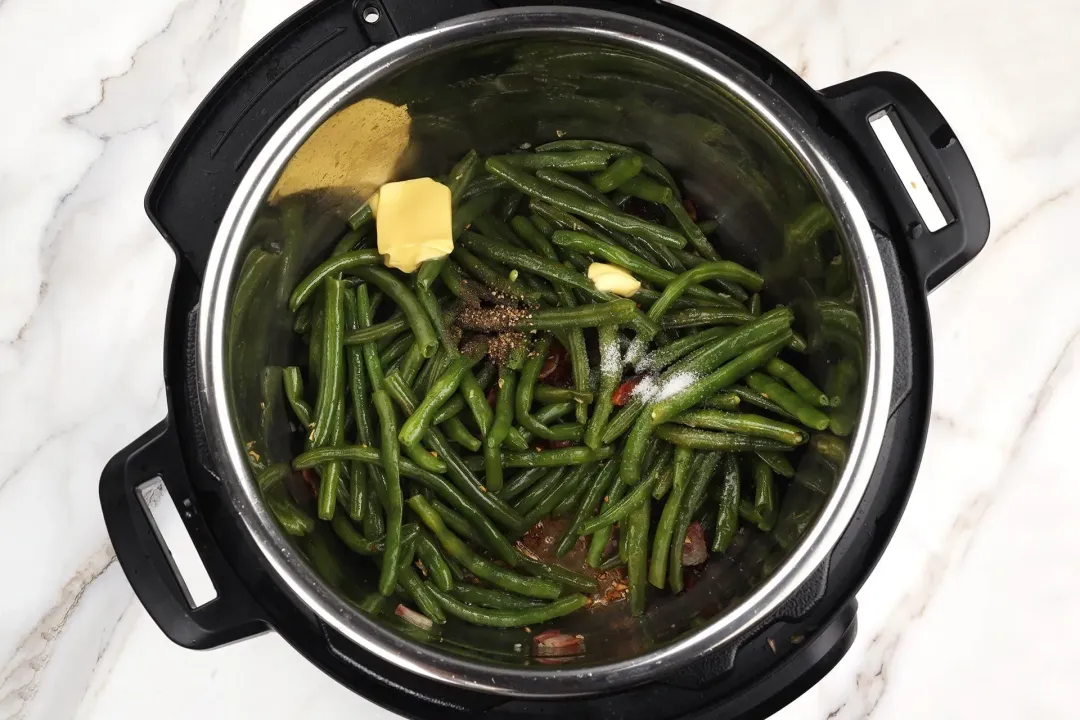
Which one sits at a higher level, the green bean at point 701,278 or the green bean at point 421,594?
the green bean at point 701,278

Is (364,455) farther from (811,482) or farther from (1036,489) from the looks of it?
(1036,489)

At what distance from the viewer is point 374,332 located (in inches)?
90.7

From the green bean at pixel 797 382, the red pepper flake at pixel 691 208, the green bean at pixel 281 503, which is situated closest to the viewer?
the green bean at pixel 281 503

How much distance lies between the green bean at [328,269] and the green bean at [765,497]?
1.32 m

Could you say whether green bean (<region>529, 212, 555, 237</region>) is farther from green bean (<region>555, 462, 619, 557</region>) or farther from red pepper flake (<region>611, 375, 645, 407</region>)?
green bean (<region>555, 462, 619, 557</region>)

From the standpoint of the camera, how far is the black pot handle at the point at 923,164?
6.70ft

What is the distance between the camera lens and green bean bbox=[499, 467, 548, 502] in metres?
2.38

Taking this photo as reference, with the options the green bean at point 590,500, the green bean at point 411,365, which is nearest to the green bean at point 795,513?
the green bean at point 590,500

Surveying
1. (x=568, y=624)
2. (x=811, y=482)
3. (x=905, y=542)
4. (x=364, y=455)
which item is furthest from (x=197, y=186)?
(x=905, y=542)

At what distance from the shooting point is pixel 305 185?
211cm

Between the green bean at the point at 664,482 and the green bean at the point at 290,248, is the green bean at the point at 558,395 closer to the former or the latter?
the green bean at the point at 664,482

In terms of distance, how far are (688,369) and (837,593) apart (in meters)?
0.72

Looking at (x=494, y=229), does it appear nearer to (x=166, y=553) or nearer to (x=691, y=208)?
(x=691, y=208)

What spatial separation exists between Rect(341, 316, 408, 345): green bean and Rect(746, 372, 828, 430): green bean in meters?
1.07
